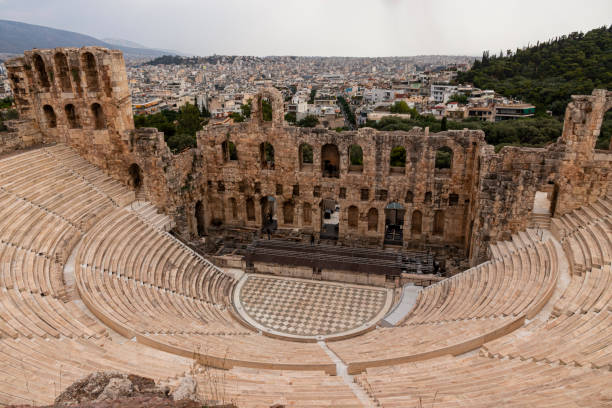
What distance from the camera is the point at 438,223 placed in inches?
1043

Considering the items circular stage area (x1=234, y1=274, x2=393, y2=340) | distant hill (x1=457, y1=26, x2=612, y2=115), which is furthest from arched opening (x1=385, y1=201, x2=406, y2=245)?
distant hill (x1=457, y1=26, x2=612, y2=115)

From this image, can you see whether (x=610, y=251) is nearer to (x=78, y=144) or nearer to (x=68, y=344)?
(x=68, y=344)

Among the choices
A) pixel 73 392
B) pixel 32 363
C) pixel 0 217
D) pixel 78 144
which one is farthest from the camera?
pixel 78 144

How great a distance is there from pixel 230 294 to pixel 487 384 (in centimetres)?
1431

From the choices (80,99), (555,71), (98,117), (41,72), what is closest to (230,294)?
(98,117)

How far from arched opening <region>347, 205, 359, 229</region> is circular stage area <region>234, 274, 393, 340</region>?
5760 millimetres

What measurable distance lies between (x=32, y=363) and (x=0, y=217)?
10.2 meters

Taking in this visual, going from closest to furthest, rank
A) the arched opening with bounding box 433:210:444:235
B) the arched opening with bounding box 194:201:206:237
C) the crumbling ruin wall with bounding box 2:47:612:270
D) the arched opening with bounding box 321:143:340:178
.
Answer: the crumbling ruin wall with bounding box 2:47:612:270 < the arched opening with bounding box 433:210:444:235 < the arched opening with bounding box 194:201:206:237 < the arched opening with bounding box 321:143:340:178

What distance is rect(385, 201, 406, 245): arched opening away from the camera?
26987 millimetres

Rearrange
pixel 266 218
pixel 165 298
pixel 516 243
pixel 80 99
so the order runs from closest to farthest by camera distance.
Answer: pixel 165 298 → pixel 516 243 → pixel 80 99 → pixel 266 218

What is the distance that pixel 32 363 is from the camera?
1048 centimetres

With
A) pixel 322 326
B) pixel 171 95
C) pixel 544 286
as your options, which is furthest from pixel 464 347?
pixel 171 95

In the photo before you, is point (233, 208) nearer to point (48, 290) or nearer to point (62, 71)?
point (62, 71)

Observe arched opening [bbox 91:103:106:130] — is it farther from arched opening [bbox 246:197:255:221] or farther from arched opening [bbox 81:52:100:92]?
arched opening [bbox 246:197:255:221]
